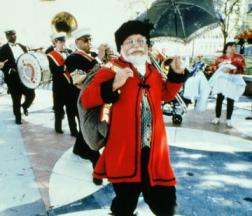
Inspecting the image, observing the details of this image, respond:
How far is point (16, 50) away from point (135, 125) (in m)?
5.70

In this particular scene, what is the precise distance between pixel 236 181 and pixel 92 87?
2.96m

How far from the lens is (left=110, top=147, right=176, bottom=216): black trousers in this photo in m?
2.95

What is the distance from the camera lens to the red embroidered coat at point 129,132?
2855 millimetres

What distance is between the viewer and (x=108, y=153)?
296cm

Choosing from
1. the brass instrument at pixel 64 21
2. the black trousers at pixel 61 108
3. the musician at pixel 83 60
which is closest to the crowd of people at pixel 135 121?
the musician at pixel 83 60

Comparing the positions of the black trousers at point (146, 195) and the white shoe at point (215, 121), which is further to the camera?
the white shoe at point (215, 121)

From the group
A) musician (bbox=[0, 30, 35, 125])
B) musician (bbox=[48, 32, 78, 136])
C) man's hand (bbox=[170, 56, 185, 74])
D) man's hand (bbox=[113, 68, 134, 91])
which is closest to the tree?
musician (bbox=[0, 30, 35, 125])

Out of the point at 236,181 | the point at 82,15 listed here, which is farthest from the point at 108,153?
the point at 82,15

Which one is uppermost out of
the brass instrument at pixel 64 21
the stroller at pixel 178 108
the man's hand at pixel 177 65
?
the brass instrument at pixel 64 21

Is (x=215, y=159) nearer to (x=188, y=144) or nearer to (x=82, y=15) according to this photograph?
(x=188, y=144)

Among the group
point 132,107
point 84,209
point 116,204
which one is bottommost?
point 84,209

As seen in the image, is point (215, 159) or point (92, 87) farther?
point (215, 159)

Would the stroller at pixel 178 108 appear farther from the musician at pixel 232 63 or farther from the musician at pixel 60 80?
the musician at pixel 60 80

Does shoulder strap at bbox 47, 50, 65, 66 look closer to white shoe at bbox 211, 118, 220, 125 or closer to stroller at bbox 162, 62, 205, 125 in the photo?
stroller at bbox 162, 62, 205, 125
